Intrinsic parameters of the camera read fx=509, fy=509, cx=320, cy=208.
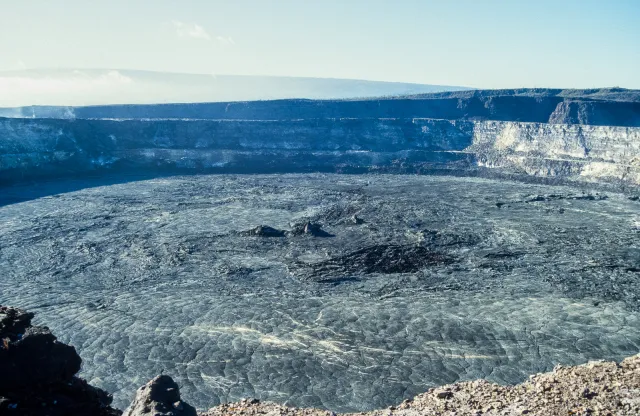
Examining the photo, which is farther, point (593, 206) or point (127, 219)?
point (593, 206)

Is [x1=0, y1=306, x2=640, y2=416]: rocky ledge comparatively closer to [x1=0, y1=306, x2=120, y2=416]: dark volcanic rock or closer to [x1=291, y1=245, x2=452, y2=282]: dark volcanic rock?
[x1=0, y1=306, x2=120, y2=416]: dark volcanic rock

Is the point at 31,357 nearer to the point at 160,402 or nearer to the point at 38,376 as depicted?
the point at 38,376

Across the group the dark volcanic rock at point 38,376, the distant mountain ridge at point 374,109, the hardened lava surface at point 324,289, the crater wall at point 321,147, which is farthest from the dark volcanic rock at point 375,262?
the distant mountain ridge at point 374,109

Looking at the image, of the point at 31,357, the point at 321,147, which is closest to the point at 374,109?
the point at 321,147

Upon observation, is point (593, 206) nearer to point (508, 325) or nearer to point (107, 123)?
point (508, 325)

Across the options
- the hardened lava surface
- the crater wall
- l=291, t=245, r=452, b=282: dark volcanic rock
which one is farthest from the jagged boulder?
the crater wall

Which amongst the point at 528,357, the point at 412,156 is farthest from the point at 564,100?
the point at 528,357
